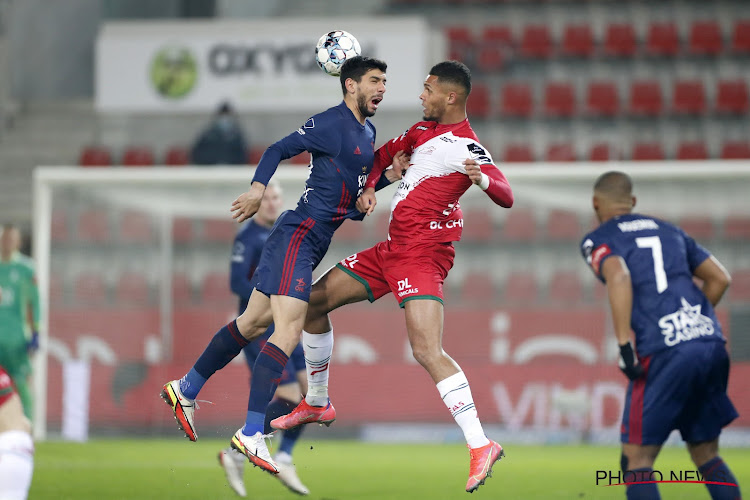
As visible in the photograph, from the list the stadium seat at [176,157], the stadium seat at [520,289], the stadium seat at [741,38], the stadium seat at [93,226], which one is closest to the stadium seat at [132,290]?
the stadium seat at [93,226]

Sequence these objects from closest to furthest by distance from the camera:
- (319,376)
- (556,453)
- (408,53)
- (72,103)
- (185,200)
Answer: (319,376), (556,453), (185,200), (408,53), (72,103)

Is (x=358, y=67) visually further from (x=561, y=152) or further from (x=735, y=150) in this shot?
(x=735, y=150)

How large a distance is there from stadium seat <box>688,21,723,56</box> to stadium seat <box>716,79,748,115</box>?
78 cm

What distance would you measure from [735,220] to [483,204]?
2974mm

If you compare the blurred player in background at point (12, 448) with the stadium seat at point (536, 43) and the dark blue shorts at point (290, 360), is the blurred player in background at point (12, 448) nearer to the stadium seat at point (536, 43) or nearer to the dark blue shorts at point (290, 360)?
the dark blue shorts at point (290, 360)

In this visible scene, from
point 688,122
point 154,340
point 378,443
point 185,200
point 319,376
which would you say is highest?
point 688,122

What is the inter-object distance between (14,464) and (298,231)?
2617mm

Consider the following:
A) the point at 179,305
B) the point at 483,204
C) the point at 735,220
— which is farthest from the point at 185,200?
the point at 735,220

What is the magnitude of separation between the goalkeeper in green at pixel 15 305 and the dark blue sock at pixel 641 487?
757 cm

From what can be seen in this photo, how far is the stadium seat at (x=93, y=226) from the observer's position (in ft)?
41.6

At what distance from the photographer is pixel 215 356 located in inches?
A: 253

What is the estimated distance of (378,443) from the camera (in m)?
12.3

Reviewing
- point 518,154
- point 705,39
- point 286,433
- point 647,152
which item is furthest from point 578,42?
point 286,433

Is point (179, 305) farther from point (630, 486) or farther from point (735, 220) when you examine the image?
point (630, 486)
